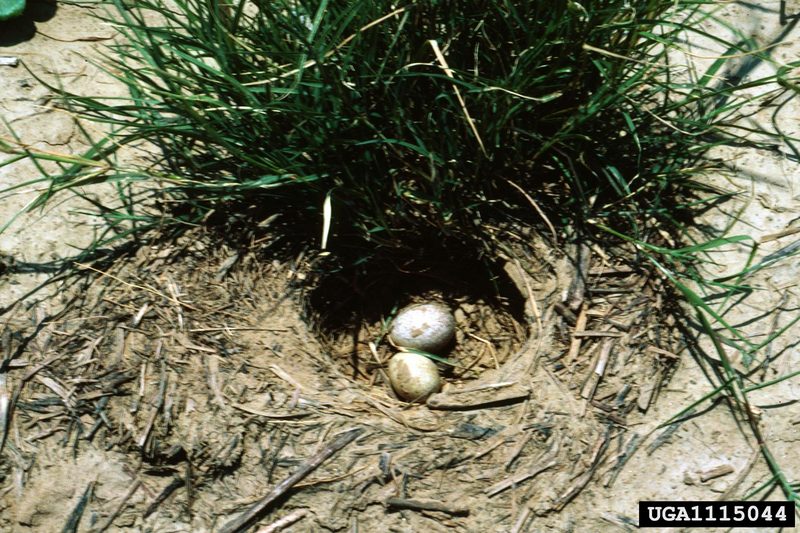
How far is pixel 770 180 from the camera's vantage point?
3131 mm

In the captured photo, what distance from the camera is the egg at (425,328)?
3.24 metres

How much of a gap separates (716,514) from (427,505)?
884 millimetres

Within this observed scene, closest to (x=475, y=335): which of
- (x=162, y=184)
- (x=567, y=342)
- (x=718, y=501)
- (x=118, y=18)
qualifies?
(x=567, y=342)

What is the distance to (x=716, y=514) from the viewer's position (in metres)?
2.64

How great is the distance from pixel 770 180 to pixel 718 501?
1195mm

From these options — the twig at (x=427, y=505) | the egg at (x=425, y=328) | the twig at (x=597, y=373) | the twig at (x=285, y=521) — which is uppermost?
the egg at (x=425, y=328)

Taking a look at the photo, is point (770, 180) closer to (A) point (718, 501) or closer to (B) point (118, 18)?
(A) point (718, 501)

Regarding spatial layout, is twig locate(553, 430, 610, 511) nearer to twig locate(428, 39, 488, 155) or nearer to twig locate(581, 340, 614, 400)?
twig locate(581, 340, 614, 400)

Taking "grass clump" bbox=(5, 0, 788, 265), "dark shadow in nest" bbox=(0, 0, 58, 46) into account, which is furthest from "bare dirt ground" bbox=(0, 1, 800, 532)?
"dark shadow in nest" bbox=(0, 0, 58, 46)

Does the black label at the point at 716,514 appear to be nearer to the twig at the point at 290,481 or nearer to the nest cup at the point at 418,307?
the nest cup at the point at 418,307

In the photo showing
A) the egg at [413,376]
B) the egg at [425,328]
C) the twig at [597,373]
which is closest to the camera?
the twig at [597,373]

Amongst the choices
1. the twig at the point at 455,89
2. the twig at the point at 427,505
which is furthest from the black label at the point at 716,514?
the twig at the point at 455,89

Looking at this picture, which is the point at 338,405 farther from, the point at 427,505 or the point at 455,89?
the point at 455,89

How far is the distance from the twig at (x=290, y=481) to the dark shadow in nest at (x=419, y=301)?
509 mm
